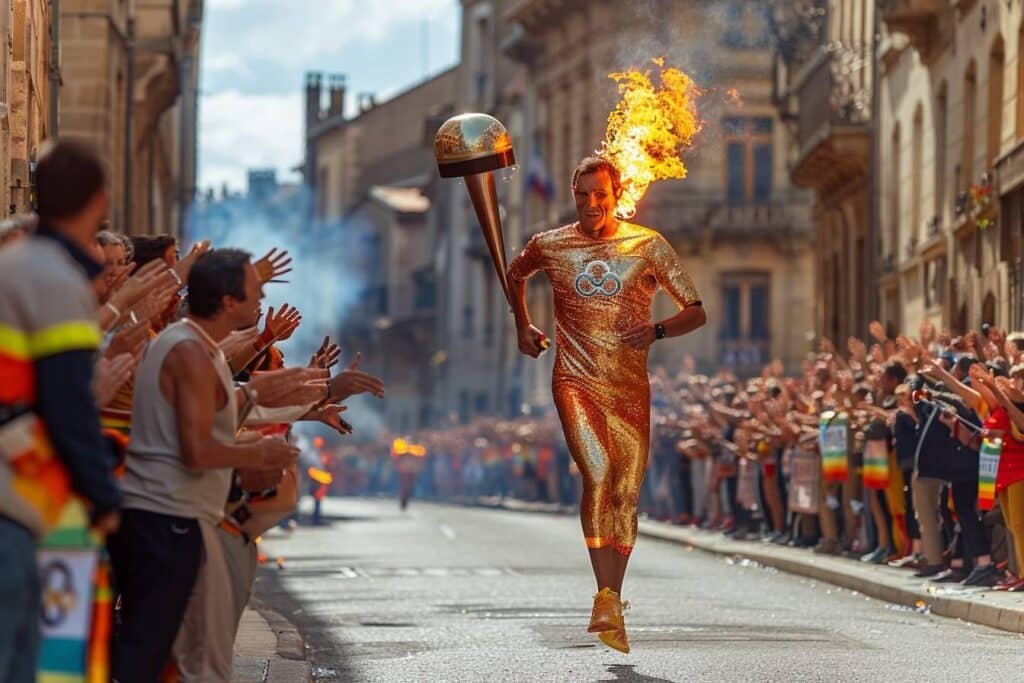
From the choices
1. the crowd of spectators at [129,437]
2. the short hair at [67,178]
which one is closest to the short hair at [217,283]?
the crowd of spectators at [129,437]

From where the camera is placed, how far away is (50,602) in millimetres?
6414

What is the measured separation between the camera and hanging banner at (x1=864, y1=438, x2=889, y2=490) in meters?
22.7

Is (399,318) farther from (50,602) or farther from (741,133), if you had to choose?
(50,602)

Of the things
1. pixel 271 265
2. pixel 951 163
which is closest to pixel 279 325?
pixel 271 265

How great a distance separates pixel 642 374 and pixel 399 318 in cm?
9043

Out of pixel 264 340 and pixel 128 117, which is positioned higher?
pixel 128 117

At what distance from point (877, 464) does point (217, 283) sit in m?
15.3

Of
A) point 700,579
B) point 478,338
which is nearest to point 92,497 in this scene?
point 700,579

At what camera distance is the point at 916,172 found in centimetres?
3734

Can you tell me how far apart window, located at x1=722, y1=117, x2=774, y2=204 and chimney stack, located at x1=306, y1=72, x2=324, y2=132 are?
75792 millimetres

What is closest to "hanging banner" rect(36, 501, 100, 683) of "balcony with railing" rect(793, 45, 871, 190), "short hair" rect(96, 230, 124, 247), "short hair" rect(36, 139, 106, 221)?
"short hair" rect(36, 139, 106, 221)

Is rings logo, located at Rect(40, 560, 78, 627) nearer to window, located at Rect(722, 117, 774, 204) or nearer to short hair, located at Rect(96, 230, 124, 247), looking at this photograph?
short hair, located at Rect(96, 230, 124, 247)

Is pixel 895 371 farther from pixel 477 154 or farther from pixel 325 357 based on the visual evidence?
pixel 325 357

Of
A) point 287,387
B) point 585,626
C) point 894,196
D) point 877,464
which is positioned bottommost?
point 585,626
